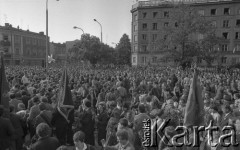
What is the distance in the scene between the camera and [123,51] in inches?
2736

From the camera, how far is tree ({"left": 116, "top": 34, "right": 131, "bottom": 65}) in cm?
6881

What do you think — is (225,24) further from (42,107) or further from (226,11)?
(42,107)

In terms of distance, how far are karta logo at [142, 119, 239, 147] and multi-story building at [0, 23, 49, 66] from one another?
55785mm

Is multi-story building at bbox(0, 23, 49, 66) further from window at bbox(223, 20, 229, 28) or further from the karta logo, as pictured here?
the karta logo

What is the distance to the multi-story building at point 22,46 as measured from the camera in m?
59.5

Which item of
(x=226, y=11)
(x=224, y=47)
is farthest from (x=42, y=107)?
(x=226, y=11)

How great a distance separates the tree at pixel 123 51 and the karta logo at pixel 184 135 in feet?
205

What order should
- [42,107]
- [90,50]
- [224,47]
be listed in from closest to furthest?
[42,107]
[90,50]
[224,47]

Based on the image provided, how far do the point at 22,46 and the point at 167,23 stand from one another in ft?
116

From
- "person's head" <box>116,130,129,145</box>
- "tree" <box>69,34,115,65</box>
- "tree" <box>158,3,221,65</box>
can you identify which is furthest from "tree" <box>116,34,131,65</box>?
"person's head" <box>116,130,129,145</box>

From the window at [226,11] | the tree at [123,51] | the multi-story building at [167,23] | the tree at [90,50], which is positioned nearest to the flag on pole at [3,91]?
the tree at [90,50]

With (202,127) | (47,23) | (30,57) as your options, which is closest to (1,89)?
(202,127)

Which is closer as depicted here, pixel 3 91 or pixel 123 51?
pixel 3 91

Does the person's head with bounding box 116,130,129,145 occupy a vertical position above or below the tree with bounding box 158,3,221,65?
below
